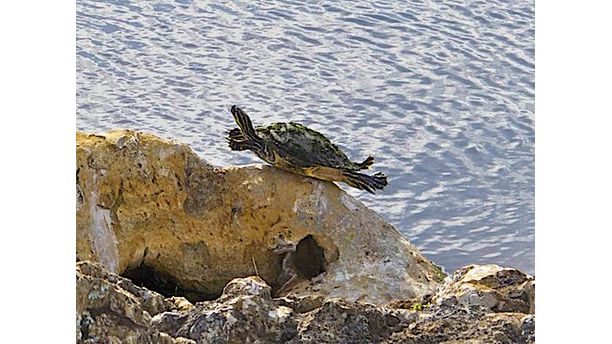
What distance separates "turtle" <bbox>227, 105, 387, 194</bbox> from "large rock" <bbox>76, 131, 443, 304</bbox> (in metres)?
0.03

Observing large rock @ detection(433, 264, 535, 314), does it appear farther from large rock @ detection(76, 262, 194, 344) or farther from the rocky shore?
large rock @ detection(76, 262, 194, 344)

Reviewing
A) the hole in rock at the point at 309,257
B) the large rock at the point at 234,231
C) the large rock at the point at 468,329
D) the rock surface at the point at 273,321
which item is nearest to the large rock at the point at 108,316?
the rock surface at the point at 273,321

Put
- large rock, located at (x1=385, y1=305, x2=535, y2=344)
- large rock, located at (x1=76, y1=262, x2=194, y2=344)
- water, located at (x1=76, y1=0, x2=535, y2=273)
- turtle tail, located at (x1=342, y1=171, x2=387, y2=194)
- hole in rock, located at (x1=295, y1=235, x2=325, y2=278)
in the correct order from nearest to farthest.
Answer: large rock, located at (x1=76, y1=262, x2=194, y2=344) < large rock, located at (x1=385, y1=305, x2=535, y2=344) < hole in rock, located at (x1=295, y1=235, x2=325, y2=278) < turtle tail, located at (x1=342, y1=171, x2=387, y2=194) < water, located at (x1=76, y1=0, x2=535, y2=273)

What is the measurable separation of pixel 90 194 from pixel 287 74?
7.60 ft

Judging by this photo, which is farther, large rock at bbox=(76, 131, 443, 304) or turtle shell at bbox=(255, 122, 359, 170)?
turtle shell at bbox=(255, 122, 359, 170)

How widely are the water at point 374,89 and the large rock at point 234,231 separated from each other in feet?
3.37

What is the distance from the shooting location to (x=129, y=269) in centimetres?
304

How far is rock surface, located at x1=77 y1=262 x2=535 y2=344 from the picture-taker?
5.91ft

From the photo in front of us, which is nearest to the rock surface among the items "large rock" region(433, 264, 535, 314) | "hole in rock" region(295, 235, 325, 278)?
"large rock" region(433, 264, 535, 314)

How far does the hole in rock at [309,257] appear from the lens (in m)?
3.07

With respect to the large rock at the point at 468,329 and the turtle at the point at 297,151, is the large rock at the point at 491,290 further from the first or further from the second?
the turtle at the point at 297,151
